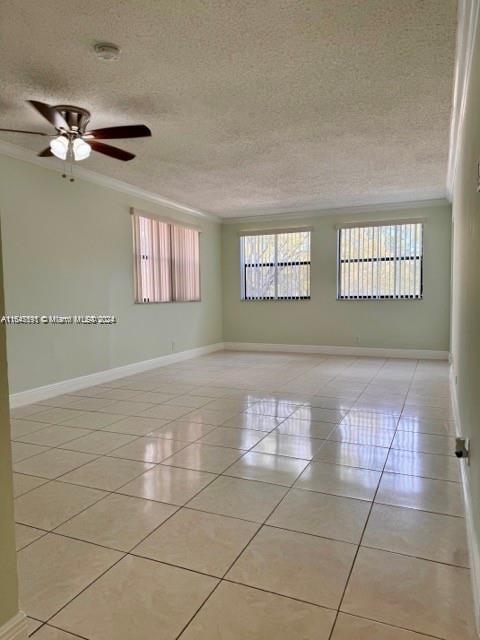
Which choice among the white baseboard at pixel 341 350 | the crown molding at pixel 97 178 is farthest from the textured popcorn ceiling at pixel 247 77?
the white baseboard at pixel 341 350

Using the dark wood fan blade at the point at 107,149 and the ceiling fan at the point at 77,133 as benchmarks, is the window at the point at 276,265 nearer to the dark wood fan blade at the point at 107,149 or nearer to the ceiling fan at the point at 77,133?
the dark wood fan blade at the point at 107,149

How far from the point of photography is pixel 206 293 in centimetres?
781

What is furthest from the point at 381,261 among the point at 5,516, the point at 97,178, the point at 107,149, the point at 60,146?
the point at 5,516

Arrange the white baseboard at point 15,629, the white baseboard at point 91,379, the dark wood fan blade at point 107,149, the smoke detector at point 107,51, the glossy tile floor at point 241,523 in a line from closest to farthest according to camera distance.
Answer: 1. the white baseboard at point 15,629
2. the glossy tile floor at point 241,523
3. the smoke detector at point 107,51
4. the dark wood fan blade at point 107,149
5. the white baseboard at point 91,379

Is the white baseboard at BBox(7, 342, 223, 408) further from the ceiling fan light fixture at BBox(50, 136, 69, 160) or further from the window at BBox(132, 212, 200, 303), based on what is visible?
the ceiling fan light fixture at BBox(50, 136, 69, 160)

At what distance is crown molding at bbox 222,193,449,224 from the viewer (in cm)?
673

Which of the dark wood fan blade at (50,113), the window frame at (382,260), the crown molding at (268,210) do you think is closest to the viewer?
the dark wood fan blade at (50,113)

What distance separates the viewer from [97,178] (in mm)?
5176

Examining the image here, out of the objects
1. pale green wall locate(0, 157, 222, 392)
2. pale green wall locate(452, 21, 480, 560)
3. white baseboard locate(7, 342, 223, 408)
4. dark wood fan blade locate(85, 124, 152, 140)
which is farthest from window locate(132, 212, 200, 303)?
pale green wall locate(452, 21, 480, 560)

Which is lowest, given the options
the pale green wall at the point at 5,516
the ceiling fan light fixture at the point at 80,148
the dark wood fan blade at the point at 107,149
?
the pale green wall at the point at 5,516

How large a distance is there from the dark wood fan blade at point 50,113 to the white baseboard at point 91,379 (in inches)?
101

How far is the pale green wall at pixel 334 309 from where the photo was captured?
676cm

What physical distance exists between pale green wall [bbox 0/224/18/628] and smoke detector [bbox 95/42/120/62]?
1961 millimetres

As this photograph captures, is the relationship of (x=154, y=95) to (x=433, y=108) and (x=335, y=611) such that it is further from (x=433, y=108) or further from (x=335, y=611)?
(x=335, y=611)
